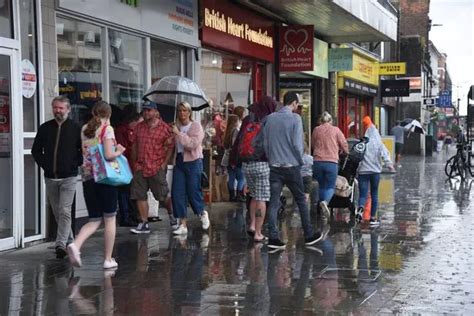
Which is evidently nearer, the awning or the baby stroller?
the baby stroller

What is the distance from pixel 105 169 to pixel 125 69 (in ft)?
14.6

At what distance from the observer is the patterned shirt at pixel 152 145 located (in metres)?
9.09

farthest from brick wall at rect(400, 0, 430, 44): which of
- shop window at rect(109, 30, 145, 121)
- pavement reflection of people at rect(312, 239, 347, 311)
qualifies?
pavement reflection of people at rect(312, 239, 347, 311)

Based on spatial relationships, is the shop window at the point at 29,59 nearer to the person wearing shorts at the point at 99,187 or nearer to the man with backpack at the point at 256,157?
the person wearing shorts at the point at 99,187

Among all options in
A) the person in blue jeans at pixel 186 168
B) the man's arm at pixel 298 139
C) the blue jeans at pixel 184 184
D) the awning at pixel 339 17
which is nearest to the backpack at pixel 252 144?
the man's arm at pixel 298 139

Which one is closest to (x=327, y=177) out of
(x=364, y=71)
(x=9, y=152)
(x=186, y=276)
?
(x=186, y=276)

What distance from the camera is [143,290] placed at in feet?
20.7

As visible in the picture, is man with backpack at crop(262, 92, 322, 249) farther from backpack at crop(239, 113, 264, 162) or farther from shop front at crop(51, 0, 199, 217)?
shop front at crop(51, 0, 199, 217)

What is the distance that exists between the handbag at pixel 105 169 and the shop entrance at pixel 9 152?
1.57 meters

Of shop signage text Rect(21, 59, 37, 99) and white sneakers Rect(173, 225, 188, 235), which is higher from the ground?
shop signage text Rect(21, 59, 37, 99)

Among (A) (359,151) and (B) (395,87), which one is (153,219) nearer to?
(A) (359,151)

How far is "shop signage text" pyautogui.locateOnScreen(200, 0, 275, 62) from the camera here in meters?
13.2

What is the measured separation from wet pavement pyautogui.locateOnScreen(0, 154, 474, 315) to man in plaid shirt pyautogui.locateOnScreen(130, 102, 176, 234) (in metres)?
0.64

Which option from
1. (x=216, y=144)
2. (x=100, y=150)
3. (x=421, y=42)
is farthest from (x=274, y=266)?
(x=421, y=42)
